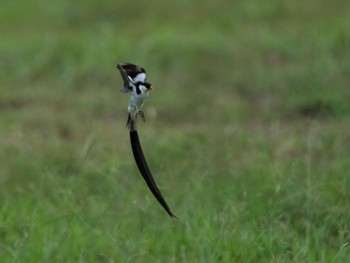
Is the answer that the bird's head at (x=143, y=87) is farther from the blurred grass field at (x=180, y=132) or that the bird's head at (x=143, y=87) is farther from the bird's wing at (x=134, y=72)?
the blurred grass field at (x=180, y=132)

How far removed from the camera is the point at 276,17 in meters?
9.01

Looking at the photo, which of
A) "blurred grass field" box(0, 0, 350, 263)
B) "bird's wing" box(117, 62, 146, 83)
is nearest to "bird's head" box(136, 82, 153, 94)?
"bird's wing" box(117, 62, 146, 83)

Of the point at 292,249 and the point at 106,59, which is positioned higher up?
the point at 292,249

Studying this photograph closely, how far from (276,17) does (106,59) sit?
1.86 metres

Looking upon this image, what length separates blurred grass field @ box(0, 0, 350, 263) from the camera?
13.9ft

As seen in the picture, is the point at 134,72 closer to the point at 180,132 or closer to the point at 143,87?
the point at 143,87

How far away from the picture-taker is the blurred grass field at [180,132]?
4.24 meters

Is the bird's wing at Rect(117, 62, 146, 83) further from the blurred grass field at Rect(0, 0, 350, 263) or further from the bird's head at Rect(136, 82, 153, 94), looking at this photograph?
the blurred grass field at Rect(0, 0, 350, 263)

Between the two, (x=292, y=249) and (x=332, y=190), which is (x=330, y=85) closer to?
(x=332, y=190)

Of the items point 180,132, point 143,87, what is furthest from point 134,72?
point 180,132

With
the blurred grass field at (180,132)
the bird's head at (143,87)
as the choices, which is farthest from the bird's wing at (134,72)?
the blurred grass field at (180,132)

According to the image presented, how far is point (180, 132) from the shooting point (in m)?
6.40

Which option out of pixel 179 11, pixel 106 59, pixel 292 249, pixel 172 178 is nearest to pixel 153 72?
pixel 106 59

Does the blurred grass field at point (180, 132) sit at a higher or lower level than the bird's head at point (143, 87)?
lower
